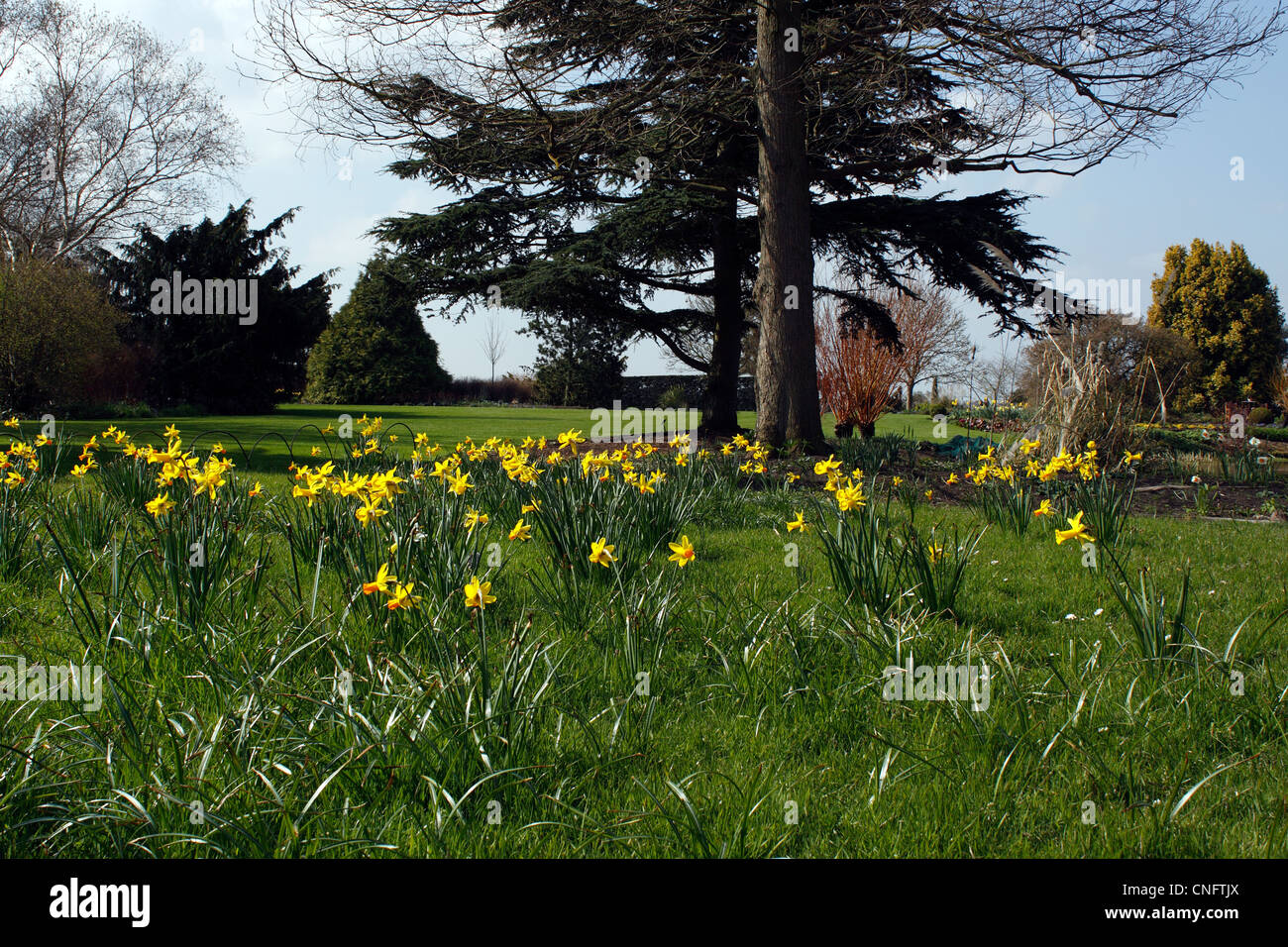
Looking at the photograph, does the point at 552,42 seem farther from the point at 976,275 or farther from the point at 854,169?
the point at 976,275

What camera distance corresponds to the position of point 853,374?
15.4 metres

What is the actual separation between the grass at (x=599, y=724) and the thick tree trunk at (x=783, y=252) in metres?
5.16

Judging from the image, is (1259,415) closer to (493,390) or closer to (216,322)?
(493,390)

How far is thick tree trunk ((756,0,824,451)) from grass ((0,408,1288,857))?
5.16 metres

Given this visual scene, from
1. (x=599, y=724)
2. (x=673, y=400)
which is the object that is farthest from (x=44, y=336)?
(x=599, y=724)

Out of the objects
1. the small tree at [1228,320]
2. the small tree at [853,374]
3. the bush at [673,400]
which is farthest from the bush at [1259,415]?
the bush at [673,400]

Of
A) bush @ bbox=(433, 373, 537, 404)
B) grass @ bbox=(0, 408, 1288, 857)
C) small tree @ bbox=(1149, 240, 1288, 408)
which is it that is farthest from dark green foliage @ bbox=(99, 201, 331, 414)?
small tree @ bbox=(1149, 240, 1288, 408)

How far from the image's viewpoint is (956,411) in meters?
27.0

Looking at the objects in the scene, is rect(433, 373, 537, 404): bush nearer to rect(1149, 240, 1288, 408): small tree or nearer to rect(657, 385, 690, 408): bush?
rect(657, 385, 690, 408): bush

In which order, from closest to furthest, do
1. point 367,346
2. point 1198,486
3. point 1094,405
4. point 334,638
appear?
point 334,638 → point 1198,486 → point 1094,405 → point 367,346

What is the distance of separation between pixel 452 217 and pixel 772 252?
200 inches

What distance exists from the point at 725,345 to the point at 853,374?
15.3 feet

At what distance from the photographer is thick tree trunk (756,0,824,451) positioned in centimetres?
828
